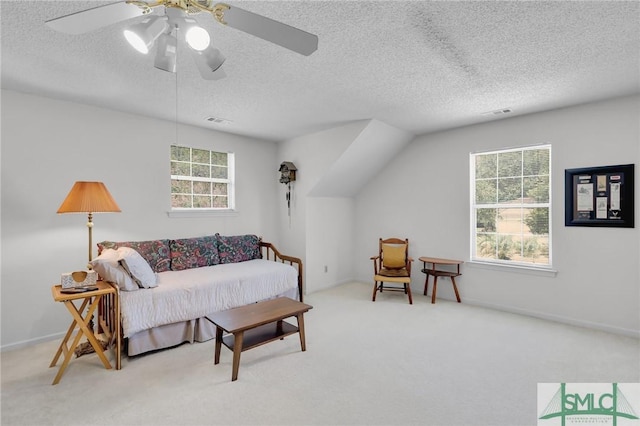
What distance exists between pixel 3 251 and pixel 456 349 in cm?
421

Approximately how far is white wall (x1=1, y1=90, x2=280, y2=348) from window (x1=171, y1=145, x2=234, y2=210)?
0.50ft

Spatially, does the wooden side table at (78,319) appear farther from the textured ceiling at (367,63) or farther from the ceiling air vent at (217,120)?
the ceiling air vent at (217,120)

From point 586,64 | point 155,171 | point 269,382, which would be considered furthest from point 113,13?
point 586,64

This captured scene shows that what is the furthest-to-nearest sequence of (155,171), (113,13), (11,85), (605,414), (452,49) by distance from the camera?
(155,171) < (11,85) < (452,49) < (605,414) < (113,13)

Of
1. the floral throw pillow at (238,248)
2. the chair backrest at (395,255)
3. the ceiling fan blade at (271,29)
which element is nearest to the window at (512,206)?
the chair backrest at (395,255)

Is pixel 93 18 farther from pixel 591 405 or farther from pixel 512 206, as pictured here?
pixel 512 206

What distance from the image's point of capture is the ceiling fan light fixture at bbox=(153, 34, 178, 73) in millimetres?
1463

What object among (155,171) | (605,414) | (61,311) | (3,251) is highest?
(155,171)

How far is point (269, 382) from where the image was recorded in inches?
92.0

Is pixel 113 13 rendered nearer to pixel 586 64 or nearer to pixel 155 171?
pixel 155 171

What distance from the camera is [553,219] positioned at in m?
3.60

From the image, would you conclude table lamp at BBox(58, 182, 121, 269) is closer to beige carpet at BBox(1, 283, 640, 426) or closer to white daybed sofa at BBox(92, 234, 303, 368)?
white daybed sofa at BBox(92, 234, 303, 368)

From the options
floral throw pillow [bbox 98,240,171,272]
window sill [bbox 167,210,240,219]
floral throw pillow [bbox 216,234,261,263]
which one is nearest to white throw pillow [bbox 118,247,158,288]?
floral throw pillow [bbox 98,240,171,272]

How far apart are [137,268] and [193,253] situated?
3.54 feet
